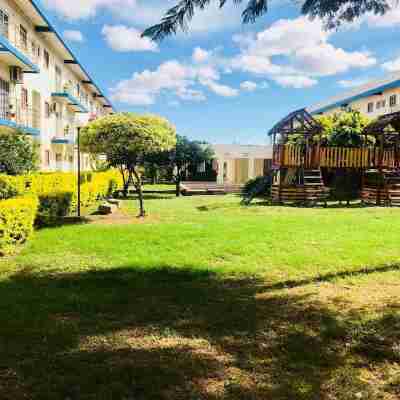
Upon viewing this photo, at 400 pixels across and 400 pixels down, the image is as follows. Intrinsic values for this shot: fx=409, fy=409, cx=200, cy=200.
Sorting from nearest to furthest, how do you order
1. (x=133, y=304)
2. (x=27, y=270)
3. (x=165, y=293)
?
1. (x=133, y=304)
2. (x=165, y=293)
3. (x=27, y=270)

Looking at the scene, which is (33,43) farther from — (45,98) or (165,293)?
(165,293)

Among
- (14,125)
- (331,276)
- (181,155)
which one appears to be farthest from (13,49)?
(331,276)

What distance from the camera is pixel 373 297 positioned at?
206 inches

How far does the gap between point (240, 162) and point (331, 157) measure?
17.0 meters

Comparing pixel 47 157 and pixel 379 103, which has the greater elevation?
pixel 379 103

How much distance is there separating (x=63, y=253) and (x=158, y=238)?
2.08 meters

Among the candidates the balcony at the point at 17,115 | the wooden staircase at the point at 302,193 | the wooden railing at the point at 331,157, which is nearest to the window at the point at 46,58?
the balcony at the point at 17,115

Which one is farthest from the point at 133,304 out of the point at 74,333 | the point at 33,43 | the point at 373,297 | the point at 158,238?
the point at 33,43

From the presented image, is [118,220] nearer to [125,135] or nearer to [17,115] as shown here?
[125,135]

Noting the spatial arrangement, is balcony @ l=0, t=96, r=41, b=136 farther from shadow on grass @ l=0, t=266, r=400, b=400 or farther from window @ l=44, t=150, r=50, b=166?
shadow on grass @ l=0, t=266, r=400, b=400

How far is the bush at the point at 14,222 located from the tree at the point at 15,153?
725 centimetres

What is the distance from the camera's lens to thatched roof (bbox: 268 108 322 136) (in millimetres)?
19547

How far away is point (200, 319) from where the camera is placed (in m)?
4.44

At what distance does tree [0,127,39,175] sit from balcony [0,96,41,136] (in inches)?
19.8
